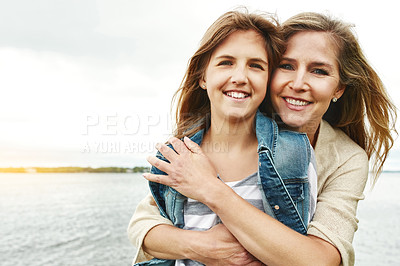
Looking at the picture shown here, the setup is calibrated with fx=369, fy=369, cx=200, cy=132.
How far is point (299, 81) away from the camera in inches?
92.4

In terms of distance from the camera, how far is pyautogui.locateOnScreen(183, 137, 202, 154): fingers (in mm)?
2148

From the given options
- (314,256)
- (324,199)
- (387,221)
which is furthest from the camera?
(387,221)

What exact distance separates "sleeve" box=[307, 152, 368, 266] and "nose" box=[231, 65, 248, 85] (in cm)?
84

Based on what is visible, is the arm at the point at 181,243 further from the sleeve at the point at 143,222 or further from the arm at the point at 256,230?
the arm at the point at 256,230

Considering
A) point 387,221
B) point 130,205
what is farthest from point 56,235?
point 387,221

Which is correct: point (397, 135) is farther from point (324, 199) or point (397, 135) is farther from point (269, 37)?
point (269, 37)

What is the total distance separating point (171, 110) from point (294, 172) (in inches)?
43.4

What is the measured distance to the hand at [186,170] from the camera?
1.91 metres

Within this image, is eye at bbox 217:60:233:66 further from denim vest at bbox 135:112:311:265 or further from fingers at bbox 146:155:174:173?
fingers at bbox 146:155:174:173

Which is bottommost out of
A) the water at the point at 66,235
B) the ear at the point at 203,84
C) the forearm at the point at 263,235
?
the water at the point at 66,235

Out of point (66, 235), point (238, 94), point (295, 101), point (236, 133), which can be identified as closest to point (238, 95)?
point (238, 94)

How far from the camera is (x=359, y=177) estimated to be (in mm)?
2334

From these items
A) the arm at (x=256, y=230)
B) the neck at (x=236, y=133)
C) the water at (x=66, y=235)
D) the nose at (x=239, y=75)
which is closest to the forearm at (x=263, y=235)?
the arm at (x=256, y=230)

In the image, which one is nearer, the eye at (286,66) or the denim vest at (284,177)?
the denim vest at (284,177)
